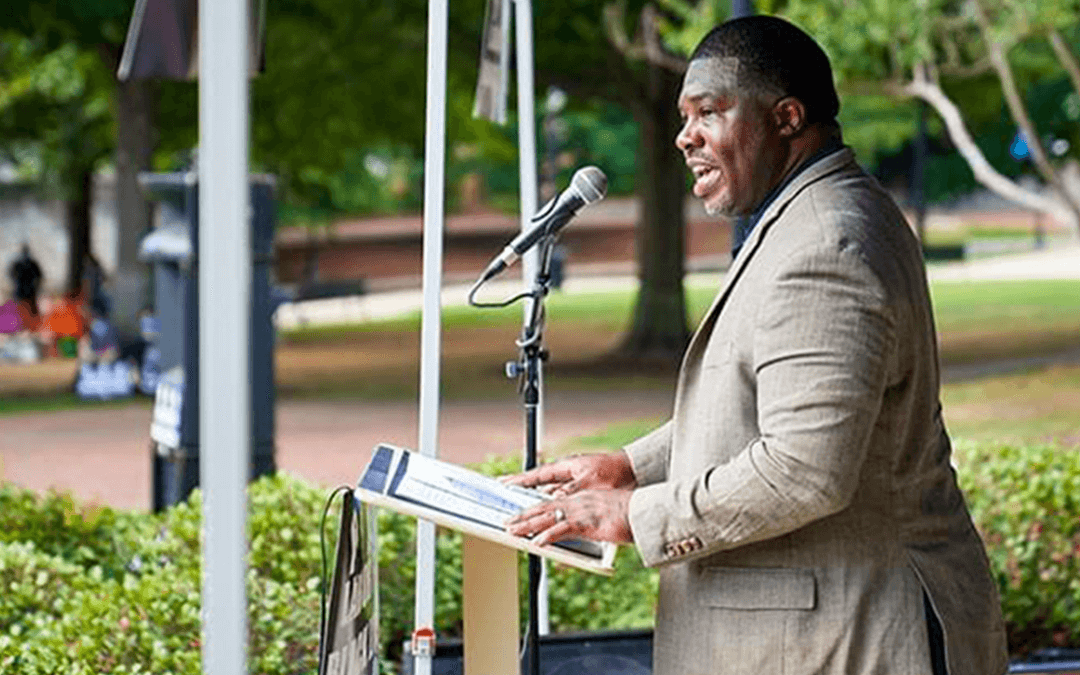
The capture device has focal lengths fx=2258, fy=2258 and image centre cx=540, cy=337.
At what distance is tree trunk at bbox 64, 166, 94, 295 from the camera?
1548 inches

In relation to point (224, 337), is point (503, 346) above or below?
above

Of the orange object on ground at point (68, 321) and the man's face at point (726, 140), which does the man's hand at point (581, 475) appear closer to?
the man's face at point (726, 140)

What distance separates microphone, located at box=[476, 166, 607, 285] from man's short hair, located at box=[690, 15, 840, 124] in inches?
23.4

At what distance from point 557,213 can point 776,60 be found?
0.70 m

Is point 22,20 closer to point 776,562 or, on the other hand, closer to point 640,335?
point 640,335

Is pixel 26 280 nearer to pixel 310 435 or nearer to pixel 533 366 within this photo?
pixel 310 435

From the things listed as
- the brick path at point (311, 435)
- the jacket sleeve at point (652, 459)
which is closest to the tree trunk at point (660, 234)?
the brick path at point (311, 435)

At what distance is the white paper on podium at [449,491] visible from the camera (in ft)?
11.6

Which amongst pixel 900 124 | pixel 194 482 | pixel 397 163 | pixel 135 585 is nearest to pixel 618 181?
pixel 397 163

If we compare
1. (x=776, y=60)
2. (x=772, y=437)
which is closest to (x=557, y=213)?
(x=776, y=60)

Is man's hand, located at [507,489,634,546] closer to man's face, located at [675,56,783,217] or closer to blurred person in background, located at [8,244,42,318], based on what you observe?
man's face, located at [675,56,783,217]

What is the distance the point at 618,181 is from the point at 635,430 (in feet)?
143

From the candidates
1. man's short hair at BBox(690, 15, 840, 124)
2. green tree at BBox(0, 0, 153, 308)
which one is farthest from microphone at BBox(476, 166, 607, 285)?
green tree at BBox(0, 0, 153, 308)

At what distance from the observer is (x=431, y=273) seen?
15.1 feet
